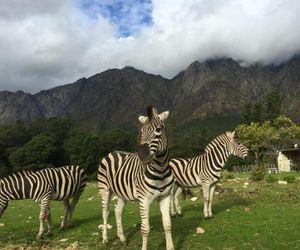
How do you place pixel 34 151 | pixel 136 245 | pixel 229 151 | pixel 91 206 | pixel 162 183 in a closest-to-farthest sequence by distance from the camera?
pixel 162 183
pixel 136 245
pixel 229 151
pixel 91 206
pixel 34 151

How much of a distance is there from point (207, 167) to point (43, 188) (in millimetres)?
5404

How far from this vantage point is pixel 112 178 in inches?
475

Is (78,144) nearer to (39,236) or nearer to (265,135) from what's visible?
(265,135)

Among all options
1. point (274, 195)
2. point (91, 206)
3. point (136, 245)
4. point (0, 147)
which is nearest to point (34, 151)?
point (0, 147)

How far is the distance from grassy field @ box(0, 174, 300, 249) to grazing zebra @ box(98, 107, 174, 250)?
130 cm

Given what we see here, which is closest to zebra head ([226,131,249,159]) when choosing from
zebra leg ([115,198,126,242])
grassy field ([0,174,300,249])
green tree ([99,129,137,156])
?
grassy field ([0,174,300,249])

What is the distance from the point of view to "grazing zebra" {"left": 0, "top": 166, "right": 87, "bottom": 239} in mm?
13719

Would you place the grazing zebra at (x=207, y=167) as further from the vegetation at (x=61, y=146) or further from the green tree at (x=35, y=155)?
the green tree at (x=35, y=155)

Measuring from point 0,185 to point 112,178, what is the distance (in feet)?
13.7

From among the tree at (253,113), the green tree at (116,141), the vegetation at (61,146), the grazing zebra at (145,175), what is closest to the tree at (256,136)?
the vegetation at (61,146)

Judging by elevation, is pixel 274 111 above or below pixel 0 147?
above

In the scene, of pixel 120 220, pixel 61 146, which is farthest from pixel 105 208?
pixel 61 146

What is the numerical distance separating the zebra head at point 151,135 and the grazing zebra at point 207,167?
18.9 feet

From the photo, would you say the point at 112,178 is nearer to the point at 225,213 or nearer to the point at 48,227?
the point at 48,227
